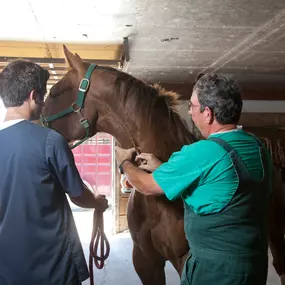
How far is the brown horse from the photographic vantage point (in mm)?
1699

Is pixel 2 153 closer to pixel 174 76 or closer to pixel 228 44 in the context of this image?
pixel 228 44

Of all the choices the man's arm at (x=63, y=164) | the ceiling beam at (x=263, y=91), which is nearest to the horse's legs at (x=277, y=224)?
the man's arm at (x=63, y=164)

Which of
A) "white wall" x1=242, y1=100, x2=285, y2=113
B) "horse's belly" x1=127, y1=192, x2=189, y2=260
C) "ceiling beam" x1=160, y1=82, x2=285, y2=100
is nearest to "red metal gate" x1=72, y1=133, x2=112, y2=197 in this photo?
"ceiling beam" x1=160, y1=82, x2=285, y2=100

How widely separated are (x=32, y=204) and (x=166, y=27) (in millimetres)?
2184

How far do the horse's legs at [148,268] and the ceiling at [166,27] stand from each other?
63.9 inches

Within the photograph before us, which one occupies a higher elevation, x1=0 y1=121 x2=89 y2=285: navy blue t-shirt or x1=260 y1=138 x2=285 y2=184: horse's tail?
x1=0 y1=121 x2=89 y2=285: navy blue t-shirt

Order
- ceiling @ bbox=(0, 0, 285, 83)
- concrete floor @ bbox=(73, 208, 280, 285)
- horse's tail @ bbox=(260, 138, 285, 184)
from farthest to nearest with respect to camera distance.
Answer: horse's tail @ bbox=(260, 138, 285, 184) → concrete floor @ bbox=(73, 208, 280, 285) → ceiling @ bbox=(0, 0, 285, 83)

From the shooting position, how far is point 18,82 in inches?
47.7

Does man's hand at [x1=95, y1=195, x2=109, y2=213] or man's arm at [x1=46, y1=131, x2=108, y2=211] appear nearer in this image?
man's arm at [x1=46, y1=131, x2=108, y2=211]

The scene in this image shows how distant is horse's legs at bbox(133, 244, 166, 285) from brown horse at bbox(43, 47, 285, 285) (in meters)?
0.28

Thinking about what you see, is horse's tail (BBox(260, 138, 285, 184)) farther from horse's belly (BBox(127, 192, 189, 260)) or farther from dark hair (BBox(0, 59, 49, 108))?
dark hair (BBox(0, 59, 49, 108))

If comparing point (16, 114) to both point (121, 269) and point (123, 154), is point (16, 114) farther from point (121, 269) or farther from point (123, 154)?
point (121, 269)

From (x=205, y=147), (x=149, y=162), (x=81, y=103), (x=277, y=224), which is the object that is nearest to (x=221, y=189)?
(x=205, y=147)

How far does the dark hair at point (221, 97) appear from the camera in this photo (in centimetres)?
123
